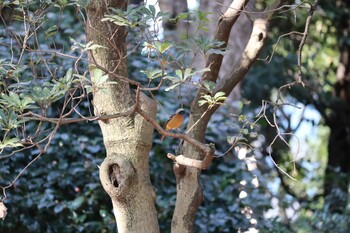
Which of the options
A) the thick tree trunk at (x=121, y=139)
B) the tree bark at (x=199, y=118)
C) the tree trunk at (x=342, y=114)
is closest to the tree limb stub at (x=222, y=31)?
the tree bark at (x=199, y=118)

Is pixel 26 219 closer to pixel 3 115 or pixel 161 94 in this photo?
pixel 161 94

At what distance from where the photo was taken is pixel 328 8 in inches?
301

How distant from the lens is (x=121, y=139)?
2877mm

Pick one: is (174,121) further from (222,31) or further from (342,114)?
(342,114)

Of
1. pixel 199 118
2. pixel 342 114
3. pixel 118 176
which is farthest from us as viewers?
pixel 342 114

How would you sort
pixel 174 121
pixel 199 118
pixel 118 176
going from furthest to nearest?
pixel 199 118, pixel 118 176, pixel 174 121

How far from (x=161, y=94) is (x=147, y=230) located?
2437 millimetres

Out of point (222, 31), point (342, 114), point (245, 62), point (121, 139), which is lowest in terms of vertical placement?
point (121, 139)

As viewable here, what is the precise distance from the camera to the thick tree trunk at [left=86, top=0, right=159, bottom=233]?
9.31 ft

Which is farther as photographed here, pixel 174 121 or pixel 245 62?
pixel 245 62

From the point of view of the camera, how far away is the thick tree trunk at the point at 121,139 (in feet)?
9.31

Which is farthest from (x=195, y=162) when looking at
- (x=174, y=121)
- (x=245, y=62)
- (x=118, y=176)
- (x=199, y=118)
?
(x=245, y=62)

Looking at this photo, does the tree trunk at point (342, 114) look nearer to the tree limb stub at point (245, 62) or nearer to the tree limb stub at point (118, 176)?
Result: the tree limb stub at point (245, 62)

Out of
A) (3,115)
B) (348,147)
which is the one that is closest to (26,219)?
(3,115)
